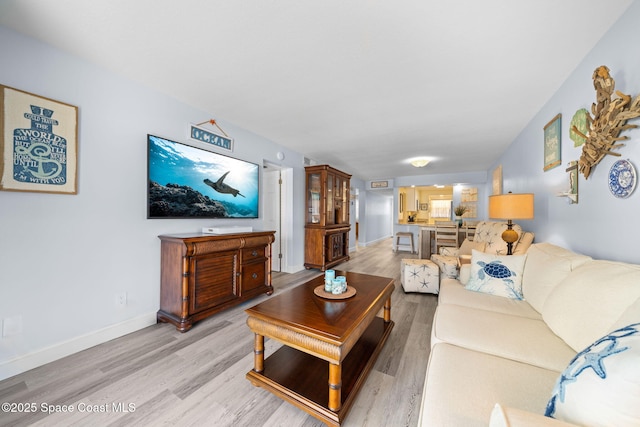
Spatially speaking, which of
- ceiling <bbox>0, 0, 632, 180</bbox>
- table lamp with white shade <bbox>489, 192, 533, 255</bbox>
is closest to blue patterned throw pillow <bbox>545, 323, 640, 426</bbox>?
ceiling <bbox>0, 0, 632, 180</bbox>

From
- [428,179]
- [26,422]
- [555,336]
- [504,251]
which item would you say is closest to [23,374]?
[26,422]

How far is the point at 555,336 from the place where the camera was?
1.25m

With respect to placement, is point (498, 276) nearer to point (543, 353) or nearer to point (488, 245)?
point (543, 353)

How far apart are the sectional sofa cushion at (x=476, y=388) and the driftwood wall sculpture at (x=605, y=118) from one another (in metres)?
1.46

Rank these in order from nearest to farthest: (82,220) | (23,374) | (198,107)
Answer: (23,374), (82,220), (198,107)

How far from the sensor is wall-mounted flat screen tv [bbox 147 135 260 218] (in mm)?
2297

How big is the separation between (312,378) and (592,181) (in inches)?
93.8

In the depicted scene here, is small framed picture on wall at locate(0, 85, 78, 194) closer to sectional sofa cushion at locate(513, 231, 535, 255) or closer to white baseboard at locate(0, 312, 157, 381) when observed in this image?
white baseboard at locate(0, 312, 157, 381)

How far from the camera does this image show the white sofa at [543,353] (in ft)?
1.88

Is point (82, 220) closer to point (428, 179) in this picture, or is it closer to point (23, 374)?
point (23, 374)

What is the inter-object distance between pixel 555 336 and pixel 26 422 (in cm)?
287

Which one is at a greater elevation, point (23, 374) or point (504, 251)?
point (504, 251)

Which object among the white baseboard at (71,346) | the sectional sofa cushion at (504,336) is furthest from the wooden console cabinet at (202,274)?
the sectional sofa cushion at (504,336)

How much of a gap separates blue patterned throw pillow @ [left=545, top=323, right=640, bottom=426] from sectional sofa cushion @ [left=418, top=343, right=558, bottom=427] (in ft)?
0.68
